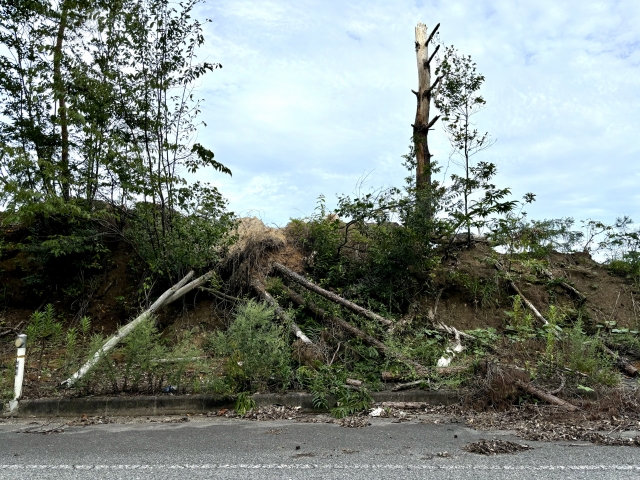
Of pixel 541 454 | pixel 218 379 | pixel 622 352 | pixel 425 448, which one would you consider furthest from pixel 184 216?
pixel 622 352

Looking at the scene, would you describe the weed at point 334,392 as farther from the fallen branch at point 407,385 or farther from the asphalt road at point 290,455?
the asphalt road at point 290,455

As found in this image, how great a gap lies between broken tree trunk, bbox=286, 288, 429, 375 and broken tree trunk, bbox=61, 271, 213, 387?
204 cm

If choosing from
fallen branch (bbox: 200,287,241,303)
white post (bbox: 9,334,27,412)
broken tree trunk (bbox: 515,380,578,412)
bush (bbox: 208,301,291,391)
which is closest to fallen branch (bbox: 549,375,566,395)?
broken tree trunk (bbox: 515,380,578,412)

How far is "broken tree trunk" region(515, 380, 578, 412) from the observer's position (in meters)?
6.22

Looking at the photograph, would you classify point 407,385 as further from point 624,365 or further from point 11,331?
point 11,331

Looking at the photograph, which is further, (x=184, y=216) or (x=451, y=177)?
(x=451, y=177)

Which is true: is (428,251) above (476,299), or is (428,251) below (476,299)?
above

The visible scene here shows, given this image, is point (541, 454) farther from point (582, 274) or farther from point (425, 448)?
point (582, 274)

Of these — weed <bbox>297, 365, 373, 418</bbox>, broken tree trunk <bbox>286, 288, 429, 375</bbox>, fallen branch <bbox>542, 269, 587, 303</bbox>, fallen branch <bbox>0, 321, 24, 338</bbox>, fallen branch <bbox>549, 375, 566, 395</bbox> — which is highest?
fallen branch <bbox>542, 269, 587, 303</bbox>

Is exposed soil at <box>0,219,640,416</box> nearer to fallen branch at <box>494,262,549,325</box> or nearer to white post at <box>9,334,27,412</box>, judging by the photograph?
fallen branch at <box>494,262,549,325</box>

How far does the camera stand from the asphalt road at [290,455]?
13.8 ft

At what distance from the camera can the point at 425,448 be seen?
4.93m

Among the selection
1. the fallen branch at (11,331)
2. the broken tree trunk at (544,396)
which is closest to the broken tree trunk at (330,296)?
the broken tree trunk at (544,396)

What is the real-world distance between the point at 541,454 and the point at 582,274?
9.08 metres
